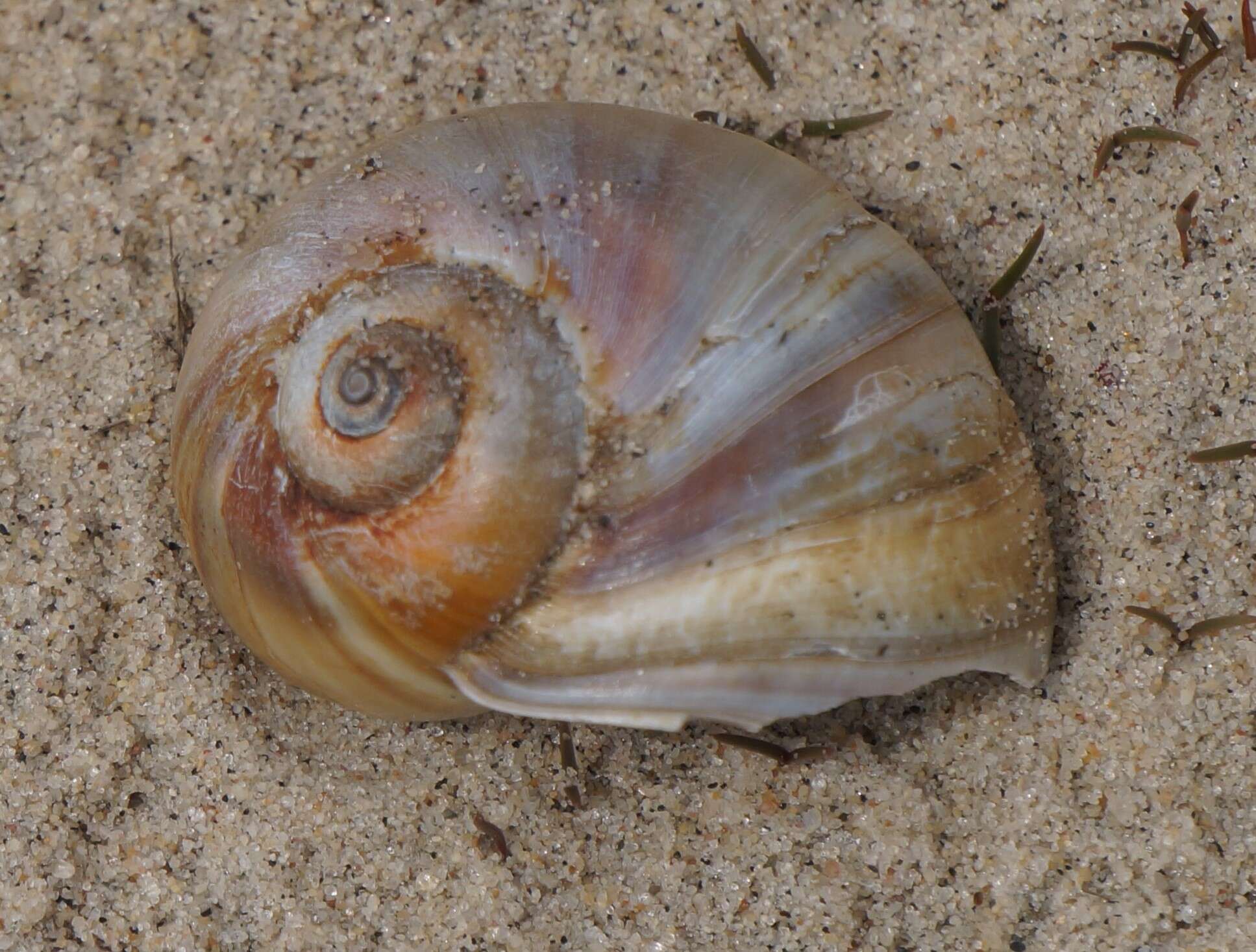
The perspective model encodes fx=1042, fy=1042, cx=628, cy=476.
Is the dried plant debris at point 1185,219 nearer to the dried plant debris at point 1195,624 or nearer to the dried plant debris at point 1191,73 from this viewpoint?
the dried plant debris at point 1191,73

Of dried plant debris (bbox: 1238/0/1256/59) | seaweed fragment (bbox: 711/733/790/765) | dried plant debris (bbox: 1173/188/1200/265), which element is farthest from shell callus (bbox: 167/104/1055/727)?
dried plant debris (bbox: 1238/0/1256/59)

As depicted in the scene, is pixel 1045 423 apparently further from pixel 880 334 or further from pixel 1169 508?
pixel 880 334

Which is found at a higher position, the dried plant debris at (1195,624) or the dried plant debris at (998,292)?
the dried plant debris at (998,292)

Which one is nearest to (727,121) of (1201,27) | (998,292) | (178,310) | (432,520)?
(998,292)

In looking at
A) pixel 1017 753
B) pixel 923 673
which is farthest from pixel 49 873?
pixel 1017 753

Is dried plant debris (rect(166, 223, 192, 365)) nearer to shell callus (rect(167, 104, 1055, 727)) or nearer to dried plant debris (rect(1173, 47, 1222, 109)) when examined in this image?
shell callus (rect(167, 104, 1055, 727))

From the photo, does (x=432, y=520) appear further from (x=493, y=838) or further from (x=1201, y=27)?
(x=1201, y=27)

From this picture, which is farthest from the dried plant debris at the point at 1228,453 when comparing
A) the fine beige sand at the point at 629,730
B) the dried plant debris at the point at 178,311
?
the dried plant debris at the point at 178,311
